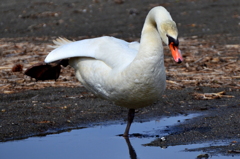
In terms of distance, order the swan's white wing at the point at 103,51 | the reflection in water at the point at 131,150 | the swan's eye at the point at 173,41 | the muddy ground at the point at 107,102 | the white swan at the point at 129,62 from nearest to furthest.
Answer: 1. the swan's eye at the point at 173,41
2. the white swan at the point at 129,62
3. the reflection in water at the point at 131,150
4. the swan's white wing at the point at 103,51
5. the muddy ground at the point at 107,102

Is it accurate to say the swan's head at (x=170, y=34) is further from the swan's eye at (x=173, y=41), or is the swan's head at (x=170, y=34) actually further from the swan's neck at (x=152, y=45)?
the swan's neck at (x=152, y=45)

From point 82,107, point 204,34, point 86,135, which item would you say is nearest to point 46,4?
point 204,34

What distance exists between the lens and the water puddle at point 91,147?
190 inches

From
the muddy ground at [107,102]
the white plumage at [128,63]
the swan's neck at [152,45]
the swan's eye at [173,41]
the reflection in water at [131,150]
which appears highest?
the swan's eye at [173,41]

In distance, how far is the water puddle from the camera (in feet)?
15.8

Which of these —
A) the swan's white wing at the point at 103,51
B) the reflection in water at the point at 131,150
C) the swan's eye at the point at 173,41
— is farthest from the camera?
the swan's white wing at the point at 103,51

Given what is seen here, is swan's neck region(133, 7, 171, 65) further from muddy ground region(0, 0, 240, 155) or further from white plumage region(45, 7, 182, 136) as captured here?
muddy ground region(0, 0, 240, 155)

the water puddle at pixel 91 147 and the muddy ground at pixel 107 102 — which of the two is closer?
the water puddle at pixel 91 147

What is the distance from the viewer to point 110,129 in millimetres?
5914

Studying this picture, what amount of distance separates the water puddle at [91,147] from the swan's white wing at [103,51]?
2.85 ft

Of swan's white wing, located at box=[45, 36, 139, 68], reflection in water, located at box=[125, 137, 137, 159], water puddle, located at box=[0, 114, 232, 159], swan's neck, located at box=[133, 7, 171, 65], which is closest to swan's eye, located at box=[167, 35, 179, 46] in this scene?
swan's neck, located at box=[133, 7, 171, 65]

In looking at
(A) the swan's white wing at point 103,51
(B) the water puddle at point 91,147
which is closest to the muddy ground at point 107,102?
(B) the water puddle at point 91,147

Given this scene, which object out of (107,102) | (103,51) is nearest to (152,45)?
(103,51)

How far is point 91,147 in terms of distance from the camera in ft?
16.9
